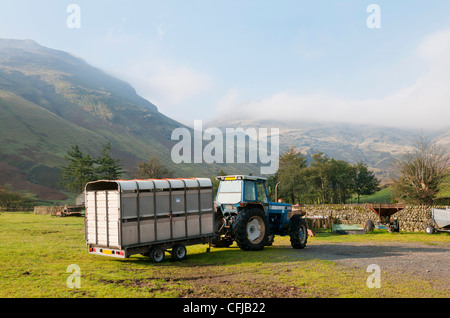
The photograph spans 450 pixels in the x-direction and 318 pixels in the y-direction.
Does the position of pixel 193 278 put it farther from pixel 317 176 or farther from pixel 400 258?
pixel 317 176

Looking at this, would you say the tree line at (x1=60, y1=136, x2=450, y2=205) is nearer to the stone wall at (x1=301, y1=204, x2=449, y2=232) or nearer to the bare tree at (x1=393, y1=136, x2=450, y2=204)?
the bare tree at (x1=393, y1=136, x2=450, y2=204)

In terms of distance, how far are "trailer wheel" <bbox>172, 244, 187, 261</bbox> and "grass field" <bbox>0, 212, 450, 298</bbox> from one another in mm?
260

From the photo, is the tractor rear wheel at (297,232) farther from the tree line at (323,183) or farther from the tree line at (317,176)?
the tree line at (323,183)

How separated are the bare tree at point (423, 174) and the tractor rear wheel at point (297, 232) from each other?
25195 mm

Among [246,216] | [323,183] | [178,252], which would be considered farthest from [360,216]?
[323,183]

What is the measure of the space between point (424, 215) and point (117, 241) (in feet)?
85.3

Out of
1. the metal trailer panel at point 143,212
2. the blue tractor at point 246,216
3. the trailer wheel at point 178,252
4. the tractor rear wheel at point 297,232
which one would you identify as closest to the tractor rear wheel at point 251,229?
the blue tractor at point 246,216

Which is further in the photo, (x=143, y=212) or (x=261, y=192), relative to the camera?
(x=261, y=192)

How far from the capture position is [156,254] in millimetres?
13461

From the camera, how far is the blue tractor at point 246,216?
16.0 m

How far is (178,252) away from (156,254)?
102 cm

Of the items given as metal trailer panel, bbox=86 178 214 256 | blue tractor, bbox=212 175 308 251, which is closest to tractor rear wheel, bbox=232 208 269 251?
blue tractor, bbox=212 175 308 251

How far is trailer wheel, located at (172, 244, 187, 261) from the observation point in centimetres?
1397
